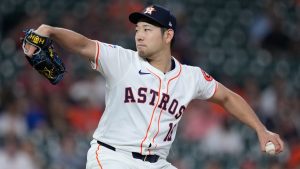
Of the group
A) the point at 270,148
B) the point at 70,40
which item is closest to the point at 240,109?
the point at 270,148

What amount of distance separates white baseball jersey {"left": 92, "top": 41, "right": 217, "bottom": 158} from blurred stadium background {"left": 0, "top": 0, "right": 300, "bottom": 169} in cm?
351

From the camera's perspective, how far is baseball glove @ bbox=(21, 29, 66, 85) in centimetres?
503

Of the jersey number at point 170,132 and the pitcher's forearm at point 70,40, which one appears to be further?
the jersey number at point 170,132

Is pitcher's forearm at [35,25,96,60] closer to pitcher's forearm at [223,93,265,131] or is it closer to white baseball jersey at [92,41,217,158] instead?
white baseball jersey at [92,41,217,158]

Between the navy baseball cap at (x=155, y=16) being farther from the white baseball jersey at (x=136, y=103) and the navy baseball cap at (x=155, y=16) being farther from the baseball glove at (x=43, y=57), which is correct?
the baseball glove at (x=43, y=57)

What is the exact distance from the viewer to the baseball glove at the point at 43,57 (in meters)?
5.03

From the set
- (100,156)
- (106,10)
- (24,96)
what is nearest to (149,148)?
(100,156)

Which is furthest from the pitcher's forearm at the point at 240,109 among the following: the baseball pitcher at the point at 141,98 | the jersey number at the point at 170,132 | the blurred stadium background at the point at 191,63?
the blurred stadium background at the point at 191,63

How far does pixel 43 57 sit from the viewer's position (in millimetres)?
5129

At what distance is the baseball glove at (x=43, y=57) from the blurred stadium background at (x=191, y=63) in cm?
407

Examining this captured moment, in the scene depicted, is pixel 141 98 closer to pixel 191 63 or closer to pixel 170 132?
pixel 170 132

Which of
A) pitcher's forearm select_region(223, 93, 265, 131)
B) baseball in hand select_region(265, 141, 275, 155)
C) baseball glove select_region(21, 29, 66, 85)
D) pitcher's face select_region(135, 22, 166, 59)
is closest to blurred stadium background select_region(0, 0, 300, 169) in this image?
pitcher's forearm select_region(223, 93, 265, 131)

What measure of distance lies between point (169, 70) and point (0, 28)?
5.81m

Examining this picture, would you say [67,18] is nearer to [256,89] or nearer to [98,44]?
[256,89]
